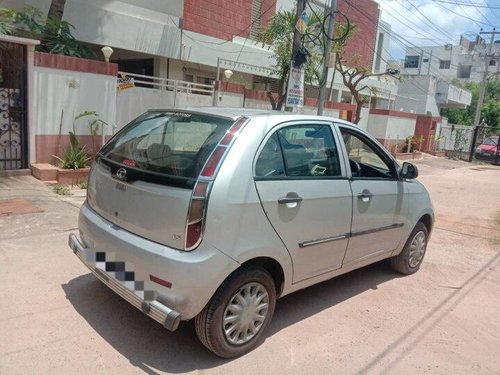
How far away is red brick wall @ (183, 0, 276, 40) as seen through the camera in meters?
13.7

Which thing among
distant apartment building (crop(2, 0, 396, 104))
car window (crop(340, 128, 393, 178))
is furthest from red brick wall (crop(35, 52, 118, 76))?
car window (crop(340, 128, 393, 178))

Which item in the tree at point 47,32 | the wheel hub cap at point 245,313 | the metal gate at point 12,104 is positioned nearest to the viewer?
the wheel hub cap at point 245,313

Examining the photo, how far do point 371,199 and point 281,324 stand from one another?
1370 mm

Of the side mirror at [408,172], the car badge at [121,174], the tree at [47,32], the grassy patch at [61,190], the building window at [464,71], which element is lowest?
the grassy patch at [61,190]

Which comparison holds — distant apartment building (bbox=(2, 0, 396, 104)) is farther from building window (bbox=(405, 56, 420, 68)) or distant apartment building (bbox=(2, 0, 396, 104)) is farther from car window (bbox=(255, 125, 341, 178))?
building window (bbox=(405, 56, 420, 68))

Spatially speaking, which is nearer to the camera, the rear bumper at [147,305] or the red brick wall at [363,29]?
the rear bumper at [147,305]

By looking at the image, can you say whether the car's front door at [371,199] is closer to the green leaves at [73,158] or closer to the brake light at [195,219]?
the brake light at [195,219]

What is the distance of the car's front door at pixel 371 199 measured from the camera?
3.94m

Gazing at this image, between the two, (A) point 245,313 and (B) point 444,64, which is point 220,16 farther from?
(B) point 444,64

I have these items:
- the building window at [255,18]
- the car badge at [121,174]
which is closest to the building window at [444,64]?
the building window at [255,18]

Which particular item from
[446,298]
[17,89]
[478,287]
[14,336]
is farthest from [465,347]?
[17,89]

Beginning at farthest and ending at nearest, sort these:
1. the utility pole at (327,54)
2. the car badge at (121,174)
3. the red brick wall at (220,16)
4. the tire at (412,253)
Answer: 1. the red brick wall at (220,16)
2. the utility pole at (327,54)
3. the tire at (412,253)
4. the car badge at (121,174)

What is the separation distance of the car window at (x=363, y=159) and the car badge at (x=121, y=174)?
1934 mm

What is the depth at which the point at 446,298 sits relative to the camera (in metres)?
4.54
